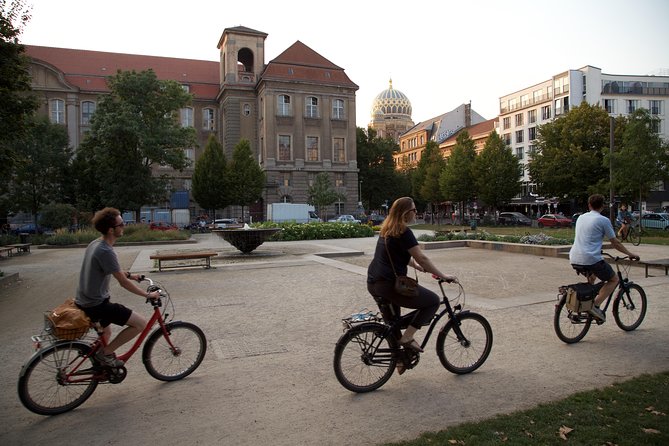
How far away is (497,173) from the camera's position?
5881 centimetres

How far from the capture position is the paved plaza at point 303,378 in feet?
14.0

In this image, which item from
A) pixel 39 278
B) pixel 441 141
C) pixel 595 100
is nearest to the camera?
pixel 39 278

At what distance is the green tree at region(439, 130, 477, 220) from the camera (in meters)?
63.2

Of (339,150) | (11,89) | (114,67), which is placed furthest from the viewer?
(114,67)

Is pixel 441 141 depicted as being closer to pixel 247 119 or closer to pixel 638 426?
pixel 247 119

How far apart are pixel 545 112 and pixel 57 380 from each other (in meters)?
80.9

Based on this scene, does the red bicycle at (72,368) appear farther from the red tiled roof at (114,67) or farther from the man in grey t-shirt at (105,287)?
the red tiled roof at (114,67)

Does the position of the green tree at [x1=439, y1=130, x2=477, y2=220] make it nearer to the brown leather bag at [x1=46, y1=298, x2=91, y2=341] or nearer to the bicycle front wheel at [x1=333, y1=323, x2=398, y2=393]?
the bicycle front wheel at [x1=333, y1=323, x2=398, y2=393]

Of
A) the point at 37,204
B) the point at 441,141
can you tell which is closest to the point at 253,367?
the point at 37,204

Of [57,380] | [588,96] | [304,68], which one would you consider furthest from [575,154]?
[57,380]

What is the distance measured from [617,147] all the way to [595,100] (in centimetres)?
3033

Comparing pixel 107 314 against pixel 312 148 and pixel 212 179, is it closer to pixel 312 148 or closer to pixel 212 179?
pixel 212 179

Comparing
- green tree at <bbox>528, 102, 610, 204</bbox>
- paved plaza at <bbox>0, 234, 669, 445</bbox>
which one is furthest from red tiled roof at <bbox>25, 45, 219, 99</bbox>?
paved plaza at <bbox>0, 234, 669, 445</bbox>

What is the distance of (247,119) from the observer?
6350cm
